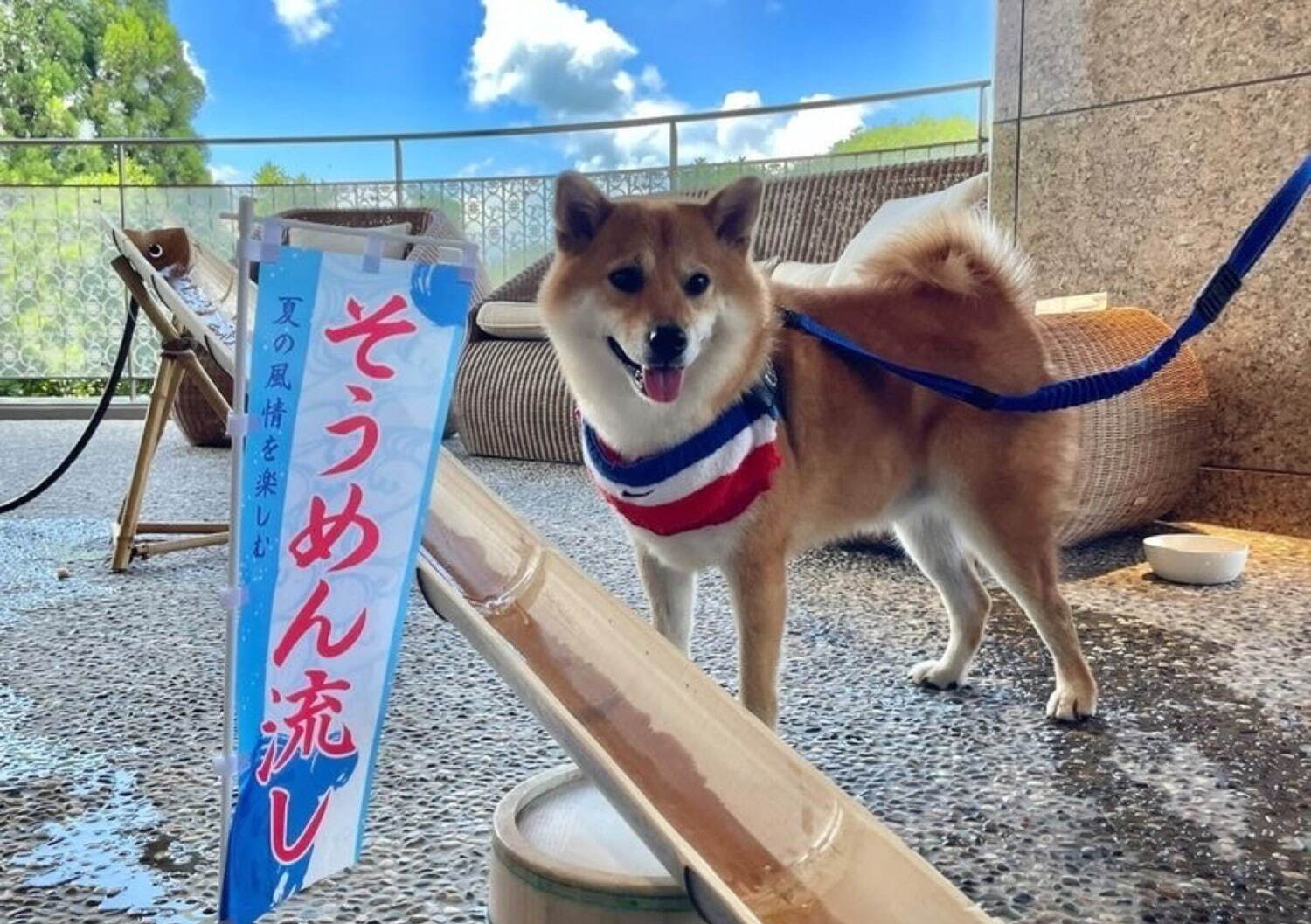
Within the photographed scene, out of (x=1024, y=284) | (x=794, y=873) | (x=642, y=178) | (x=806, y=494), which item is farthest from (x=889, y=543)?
(x=642, y=178)

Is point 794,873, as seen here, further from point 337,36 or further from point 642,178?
point 337,36

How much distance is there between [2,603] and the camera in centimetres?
175

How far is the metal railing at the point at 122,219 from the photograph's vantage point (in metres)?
5.17

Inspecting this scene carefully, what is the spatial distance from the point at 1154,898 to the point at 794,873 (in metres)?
0.43

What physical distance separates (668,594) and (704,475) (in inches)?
9.1

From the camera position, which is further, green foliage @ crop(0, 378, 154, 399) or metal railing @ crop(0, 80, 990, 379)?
green foliage @ crop(0, 378, 154, 399)

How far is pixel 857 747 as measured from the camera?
1.17 meters

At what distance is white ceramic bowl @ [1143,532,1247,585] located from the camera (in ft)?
5.94

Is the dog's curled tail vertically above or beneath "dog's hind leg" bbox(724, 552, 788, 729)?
above

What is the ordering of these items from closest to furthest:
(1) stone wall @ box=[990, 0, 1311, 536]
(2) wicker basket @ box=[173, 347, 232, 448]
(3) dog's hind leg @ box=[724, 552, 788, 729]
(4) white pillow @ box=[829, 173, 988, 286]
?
(3) dog's hind leg @ box=[724, 552, 788, 729] < (1) stone wall @ box=[990, 0, 1311, 536] < (4) white pillow @ box=[829, 173, 988, 286] < (2) wicker basket @ box=[173, 347, 232, 448]

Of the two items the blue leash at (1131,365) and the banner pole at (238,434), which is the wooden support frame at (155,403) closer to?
the blue leash at (1131,365)

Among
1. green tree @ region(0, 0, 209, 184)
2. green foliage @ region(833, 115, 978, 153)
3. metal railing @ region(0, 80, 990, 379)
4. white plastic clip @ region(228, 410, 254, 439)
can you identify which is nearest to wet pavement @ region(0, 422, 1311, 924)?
white plastic clip @ region(228, 410, 254, 439)

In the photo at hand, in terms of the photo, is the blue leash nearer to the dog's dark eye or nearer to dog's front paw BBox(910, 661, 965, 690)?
the dog's dark eye

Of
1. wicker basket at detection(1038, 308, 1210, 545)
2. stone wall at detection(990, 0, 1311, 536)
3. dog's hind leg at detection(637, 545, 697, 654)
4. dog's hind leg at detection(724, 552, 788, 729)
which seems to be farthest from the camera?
stone wall at detection(990, 0, 1311, 536)
